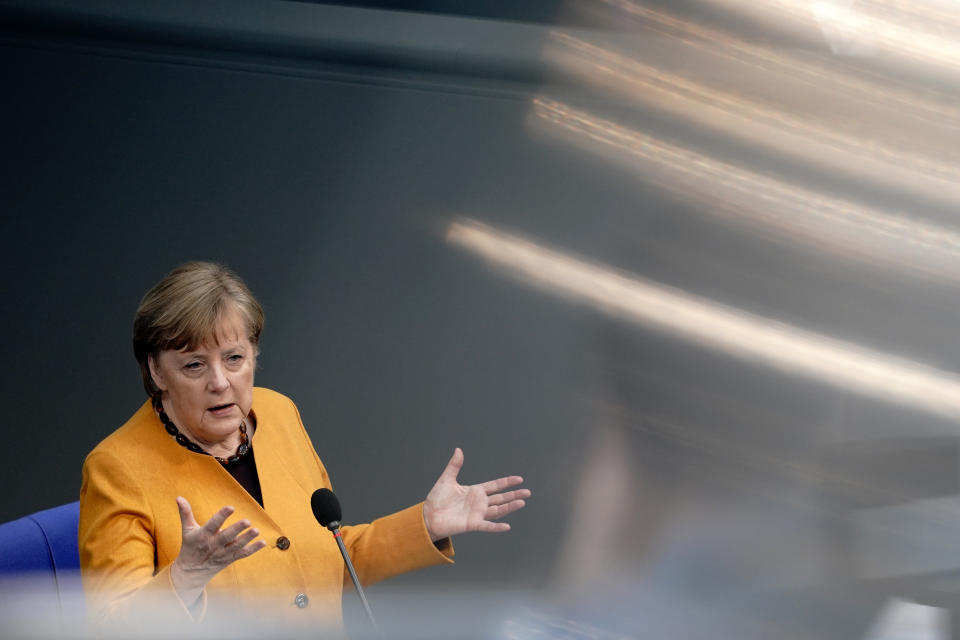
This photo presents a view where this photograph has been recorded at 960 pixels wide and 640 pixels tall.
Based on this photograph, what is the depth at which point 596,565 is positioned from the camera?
3.02 meters

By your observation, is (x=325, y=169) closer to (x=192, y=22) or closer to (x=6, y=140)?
(x=192, y=22)

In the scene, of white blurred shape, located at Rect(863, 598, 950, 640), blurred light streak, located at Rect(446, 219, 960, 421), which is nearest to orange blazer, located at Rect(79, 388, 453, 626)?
blurred light streak, located at Rect(446, 219, 960, 421)

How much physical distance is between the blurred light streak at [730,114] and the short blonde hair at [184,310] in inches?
68.7

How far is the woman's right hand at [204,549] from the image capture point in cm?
114

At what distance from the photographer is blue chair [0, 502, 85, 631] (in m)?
1.45

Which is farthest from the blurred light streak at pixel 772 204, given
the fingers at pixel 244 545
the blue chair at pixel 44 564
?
the fingers at pixel 244 545

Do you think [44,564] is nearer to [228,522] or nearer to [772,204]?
[228,522]

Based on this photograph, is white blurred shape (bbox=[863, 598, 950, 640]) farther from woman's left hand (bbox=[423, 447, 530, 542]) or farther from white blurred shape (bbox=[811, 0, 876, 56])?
white blurred shape (bbox=[811, 0, 876, 56])

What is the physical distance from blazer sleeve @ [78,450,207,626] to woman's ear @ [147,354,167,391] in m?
0.13

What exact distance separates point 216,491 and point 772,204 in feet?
7.01

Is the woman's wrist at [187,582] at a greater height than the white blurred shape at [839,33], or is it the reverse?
the white blurred shape at [839,33]

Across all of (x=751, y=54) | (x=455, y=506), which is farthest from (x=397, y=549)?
(x=751, y=54)

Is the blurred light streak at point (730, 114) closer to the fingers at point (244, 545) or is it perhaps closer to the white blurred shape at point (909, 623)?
the white blurred shape at point (909, 623)

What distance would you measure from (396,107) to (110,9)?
→ 2.84 feet
